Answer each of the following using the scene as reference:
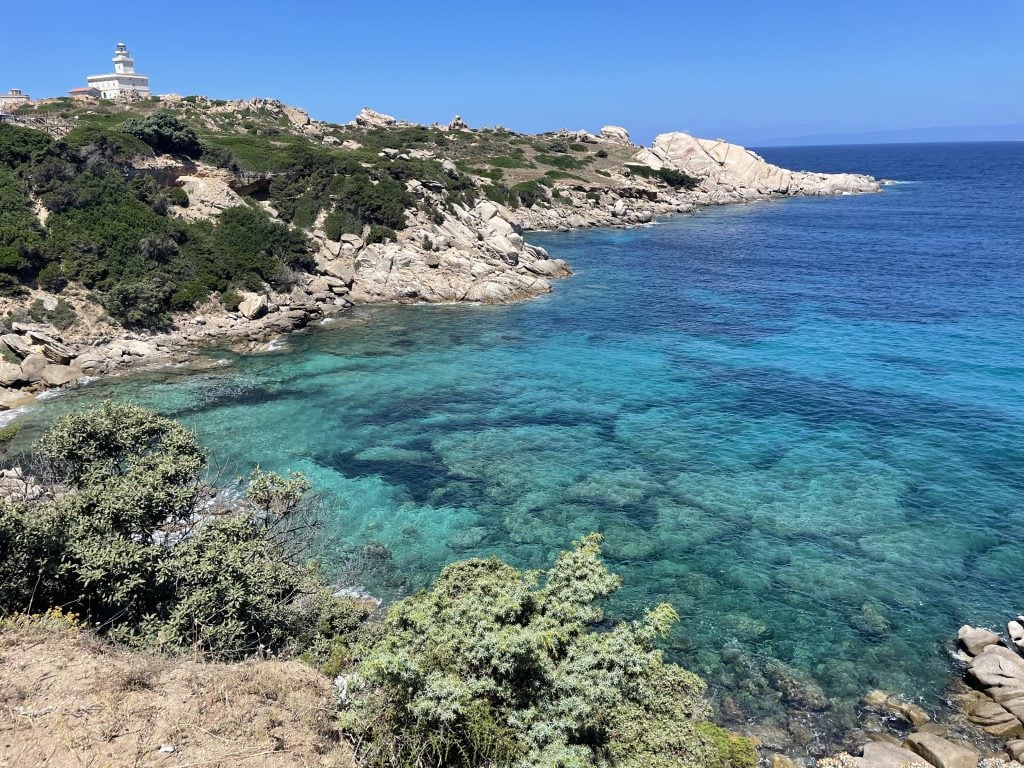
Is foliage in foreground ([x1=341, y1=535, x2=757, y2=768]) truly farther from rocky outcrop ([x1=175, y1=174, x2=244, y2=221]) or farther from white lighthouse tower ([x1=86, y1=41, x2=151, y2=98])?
white lighthouse tower ([x1=86, y1=41, x2=151, y2=98])

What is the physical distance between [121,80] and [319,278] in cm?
9000

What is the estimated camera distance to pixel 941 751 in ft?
46.6

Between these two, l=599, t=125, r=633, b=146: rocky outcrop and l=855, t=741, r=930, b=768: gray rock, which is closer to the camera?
l=855, t=741, r=930, b=768: gray rock

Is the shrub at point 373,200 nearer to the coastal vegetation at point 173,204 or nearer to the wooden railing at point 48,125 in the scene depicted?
the coastal vegetation at point 173,204

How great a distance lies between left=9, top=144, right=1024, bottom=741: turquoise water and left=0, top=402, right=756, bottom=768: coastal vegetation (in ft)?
15.2

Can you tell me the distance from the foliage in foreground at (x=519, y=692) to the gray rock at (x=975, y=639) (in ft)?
30.6

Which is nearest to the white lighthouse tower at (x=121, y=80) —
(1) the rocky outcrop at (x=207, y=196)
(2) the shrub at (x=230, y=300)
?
(1) the rocky outcrop at (x=207, y=196)

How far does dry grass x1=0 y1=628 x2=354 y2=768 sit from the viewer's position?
1025 cm

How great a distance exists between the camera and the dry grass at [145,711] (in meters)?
10.2

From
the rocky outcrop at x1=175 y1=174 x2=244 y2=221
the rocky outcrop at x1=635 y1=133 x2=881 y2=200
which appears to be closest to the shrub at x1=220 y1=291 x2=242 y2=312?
the rocky outcrop at x1=175 y1=174 x2=244 y2=221

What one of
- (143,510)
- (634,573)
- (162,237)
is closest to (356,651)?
(143,510)

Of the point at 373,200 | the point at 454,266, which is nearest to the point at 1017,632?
the point at 454,266

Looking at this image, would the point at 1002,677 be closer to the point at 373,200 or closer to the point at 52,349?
the point at 52,349

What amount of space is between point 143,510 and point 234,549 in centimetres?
268
